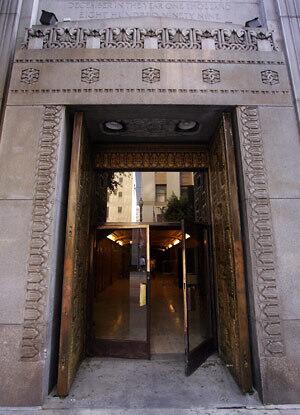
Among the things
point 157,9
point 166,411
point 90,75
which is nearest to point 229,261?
point 166,411

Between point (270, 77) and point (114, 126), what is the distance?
10.3 feet

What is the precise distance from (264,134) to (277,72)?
1.30m

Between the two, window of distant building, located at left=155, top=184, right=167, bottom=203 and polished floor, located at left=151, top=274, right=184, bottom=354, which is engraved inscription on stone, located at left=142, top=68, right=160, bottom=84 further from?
window of distant building, located at left=155, top=184, right=167, bottom=203

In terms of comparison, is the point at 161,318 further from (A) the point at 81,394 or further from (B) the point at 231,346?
(A) the point at 81,394

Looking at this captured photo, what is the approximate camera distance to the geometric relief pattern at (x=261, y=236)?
12.4ft

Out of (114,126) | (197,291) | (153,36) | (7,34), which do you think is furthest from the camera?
(197,291)

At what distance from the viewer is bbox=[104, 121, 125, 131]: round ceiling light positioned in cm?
519

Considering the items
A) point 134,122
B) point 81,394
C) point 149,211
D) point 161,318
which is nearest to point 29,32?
point 134,122

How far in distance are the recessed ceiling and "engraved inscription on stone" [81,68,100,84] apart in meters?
0.51

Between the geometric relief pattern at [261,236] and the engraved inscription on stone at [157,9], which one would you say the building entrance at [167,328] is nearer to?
the geometric relief pattern at [261,236]

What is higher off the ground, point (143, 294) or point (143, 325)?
point (143, 294)

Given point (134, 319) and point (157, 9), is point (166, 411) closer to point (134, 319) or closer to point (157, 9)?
point (134, 319)

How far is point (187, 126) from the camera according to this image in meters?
5.38

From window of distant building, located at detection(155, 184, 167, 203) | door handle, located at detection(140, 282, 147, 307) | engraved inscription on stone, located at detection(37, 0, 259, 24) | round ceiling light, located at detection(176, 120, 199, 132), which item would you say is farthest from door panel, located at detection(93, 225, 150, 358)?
window of distant building, located at detection(155, 184, 167, 203)
